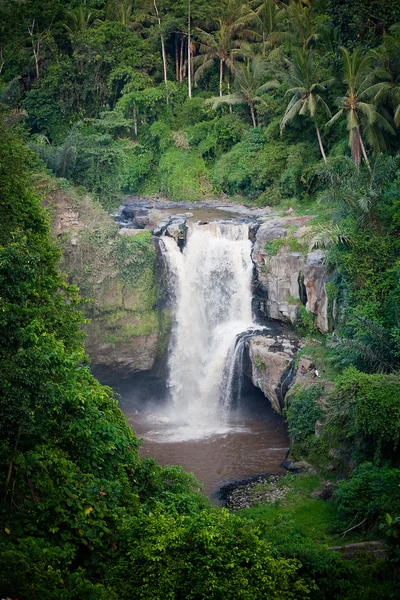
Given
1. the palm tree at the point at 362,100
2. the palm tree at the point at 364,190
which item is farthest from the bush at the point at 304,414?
the palm tree at the point at 362,100

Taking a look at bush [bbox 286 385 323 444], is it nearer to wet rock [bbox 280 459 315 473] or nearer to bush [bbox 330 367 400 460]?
wet rock [bbox 280 459 315 473]

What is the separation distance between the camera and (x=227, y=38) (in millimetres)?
38281

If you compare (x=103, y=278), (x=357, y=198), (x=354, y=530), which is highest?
(x=357, y=198)

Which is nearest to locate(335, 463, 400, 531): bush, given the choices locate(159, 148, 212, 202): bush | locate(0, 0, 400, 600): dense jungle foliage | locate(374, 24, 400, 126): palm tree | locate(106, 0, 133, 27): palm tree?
locate(0, 0, 400, 600): dense jungle foliage

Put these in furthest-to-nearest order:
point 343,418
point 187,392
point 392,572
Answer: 1. point 187,392
2. point 343,418
3. point 392,572

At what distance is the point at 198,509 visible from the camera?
44.1 feet

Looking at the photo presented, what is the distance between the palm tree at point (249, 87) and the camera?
1403 inches

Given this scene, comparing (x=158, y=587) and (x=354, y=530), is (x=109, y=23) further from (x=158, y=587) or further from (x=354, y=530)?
(x=158, y=587)

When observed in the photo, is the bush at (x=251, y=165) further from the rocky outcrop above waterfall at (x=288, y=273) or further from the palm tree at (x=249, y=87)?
the rocky outcrop above waterfall at (x=288, y=273)

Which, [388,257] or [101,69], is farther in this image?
[101,69]

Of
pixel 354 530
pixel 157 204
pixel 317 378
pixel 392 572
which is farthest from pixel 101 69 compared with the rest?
pixel 392 572

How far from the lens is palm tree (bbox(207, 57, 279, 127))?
35.6 meters

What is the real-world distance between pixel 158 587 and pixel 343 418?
12.2m

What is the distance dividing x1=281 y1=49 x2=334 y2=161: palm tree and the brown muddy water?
1238 cm
